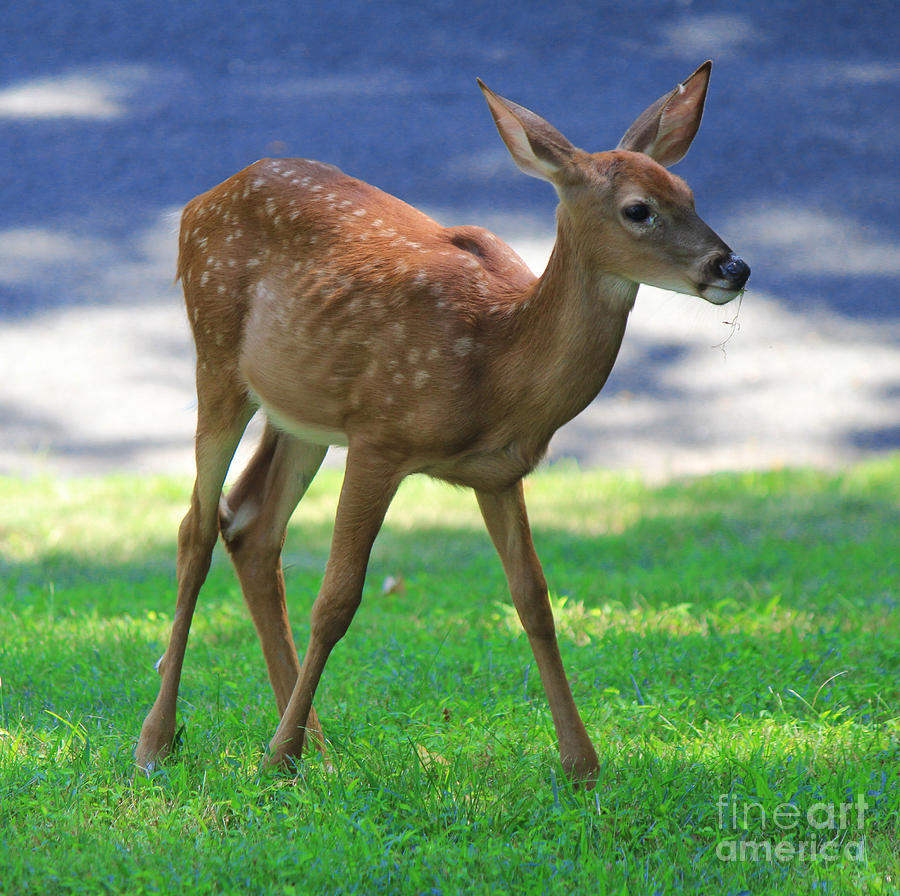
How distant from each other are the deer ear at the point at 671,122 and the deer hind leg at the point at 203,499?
57.5 inches

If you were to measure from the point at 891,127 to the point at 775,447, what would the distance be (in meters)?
4.79

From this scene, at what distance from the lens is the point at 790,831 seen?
11.4ft

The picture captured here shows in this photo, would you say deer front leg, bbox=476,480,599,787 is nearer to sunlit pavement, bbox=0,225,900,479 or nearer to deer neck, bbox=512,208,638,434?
deer neck, bbox=512,208,638,434

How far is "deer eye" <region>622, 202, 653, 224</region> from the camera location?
3342mm

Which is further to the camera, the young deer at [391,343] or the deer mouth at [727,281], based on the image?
the young deer at [391,343]

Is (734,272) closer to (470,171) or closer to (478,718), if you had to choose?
(478,718)

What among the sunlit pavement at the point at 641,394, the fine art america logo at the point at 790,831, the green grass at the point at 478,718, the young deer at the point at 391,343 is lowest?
the sunlit pavement at the point at 641,394

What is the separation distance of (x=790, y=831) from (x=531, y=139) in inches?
77.1

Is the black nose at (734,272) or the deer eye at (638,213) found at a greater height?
the deer eye at (638,213)

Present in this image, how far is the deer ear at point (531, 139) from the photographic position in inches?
135

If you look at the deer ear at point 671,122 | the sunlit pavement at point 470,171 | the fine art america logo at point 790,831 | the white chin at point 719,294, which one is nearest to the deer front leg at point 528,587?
the fine art america logo at point 790,831

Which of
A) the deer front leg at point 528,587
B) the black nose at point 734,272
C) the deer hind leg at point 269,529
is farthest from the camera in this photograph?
the deer hind leg at point 269,529

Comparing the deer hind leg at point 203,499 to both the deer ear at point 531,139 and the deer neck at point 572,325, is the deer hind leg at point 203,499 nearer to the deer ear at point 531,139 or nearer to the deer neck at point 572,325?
the deer neck at point 572,325

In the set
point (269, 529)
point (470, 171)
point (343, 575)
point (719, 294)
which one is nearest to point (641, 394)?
point (470, 171)
